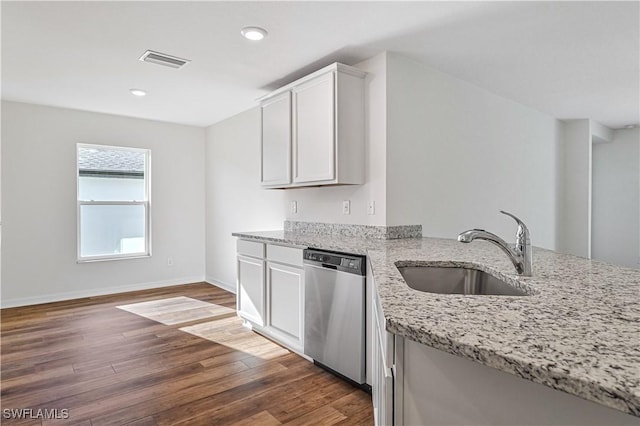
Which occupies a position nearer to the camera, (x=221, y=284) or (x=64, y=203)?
(x=64, y=203)

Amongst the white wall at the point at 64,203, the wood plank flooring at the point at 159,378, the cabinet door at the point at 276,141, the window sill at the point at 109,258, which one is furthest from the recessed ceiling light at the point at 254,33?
the window sill at the point at 109,258

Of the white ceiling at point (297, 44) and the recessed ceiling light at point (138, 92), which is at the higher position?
the recessed ceiling light at point (138, 92)

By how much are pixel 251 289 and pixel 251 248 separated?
0.39 meters

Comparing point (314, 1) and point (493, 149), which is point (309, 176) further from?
point (493, 149)

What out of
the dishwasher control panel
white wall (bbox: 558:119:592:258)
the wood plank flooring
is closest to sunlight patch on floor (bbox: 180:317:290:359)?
the wood plank flooring

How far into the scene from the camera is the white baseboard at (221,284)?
17.0ft

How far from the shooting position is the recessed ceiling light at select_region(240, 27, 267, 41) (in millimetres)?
2568

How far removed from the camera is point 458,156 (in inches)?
143

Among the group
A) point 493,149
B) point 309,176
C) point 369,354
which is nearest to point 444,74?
point 493,149

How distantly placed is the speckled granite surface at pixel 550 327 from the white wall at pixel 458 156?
1.74 meters

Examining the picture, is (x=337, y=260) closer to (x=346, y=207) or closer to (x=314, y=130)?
(x=346, y=207)

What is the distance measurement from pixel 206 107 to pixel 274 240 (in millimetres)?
2429

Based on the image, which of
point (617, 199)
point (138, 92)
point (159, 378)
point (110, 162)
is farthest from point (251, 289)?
point (617, 199)

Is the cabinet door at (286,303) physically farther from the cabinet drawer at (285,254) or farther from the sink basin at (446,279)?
the sink basin at (446,279)
